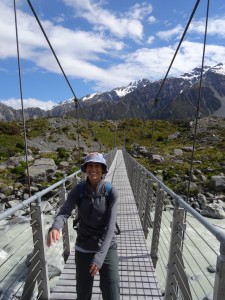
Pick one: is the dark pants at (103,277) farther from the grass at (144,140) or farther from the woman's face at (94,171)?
the grass at (144,140)

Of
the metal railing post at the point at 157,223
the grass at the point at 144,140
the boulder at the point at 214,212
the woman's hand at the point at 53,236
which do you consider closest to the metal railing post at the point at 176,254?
the woman's hand at the point at 53,236

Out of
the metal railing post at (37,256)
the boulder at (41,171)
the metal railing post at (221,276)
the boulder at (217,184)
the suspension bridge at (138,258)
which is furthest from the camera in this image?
the boulder at (41,171)

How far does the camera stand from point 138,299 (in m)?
3.83

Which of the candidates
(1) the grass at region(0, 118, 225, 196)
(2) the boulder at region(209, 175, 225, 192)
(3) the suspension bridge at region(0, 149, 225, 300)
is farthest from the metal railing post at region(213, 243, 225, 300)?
(2) the boulder at region(209, 175, 225, 192)

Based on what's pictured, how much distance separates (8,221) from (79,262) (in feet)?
44.0

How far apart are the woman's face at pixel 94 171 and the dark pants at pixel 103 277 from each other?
1.88 ft

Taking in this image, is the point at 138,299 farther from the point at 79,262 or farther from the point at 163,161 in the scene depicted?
the point at 163,161

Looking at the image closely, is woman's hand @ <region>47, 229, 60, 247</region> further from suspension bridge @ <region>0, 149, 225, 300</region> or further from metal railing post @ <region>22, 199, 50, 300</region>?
metal railing post @ <region>22, 199, 50, 300</region>

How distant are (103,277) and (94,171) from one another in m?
0.84

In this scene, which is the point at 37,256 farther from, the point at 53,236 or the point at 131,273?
the point at 131,273

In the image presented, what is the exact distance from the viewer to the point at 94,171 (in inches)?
108

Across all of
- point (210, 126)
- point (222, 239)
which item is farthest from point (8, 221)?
point (210, 126)

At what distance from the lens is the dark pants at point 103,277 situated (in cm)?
259

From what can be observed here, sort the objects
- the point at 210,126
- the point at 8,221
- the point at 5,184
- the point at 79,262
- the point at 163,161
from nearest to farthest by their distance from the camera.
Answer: the point at 79,262 < the point at 8,221 < the point at 5,184 < the point at 163,161 < the point at 210,126
